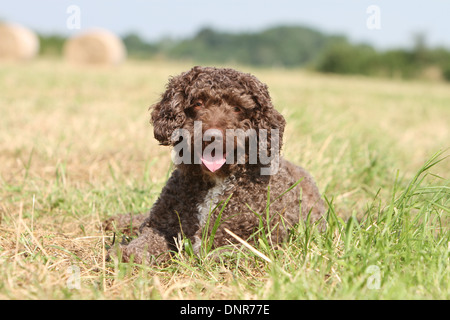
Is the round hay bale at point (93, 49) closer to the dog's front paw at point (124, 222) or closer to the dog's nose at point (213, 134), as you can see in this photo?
the dog's front paw at point (124, 222)

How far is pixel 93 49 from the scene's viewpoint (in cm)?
2600

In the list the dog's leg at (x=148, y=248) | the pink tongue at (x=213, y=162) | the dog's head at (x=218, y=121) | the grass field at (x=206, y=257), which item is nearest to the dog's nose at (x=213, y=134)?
the dog's head at (x=218, y=121)

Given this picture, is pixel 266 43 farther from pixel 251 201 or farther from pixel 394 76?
pixel 251 201

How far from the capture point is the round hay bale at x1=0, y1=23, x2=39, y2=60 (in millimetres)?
25266

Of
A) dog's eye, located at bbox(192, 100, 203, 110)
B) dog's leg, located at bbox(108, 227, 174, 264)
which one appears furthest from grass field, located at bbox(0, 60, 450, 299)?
dog's eye, located at bbox(192, 100, 203, 110)

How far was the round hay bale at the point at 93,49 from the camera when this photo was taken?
25.9 m

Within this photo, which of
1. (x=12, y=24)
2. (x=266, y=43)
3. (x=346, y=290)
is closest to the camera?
(x=346, y=290)

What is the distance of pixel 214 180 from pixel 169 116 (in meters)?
0.52

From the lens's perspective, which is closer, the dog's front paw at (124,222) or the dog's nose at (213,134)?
the dog's nose at (213,134)

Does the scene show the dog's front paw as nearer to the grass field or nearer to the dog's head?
the grass field

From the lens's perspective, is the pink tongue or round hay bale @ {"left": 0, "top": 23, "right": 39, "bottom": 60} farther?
round hay bale @ {"left": 0, "top": 23, "right": 39, "bottom": 60}
